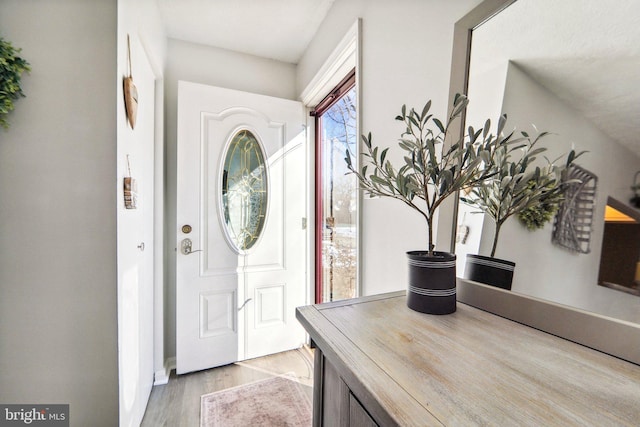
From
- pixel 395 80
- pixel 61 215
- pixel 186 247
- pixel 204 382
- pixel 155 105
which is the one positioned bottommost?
pixel 204 382

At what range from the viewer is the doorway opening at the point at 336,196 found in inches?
70.4

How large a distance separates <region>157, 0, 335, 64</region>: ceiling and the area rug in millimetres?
2461

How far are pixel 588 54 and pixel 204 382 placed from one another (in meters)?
2.37

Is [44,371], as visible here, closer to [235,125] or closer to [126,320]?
[126,320]

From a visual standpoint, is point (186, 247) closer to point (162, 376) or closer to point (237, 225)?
point (237, 225)

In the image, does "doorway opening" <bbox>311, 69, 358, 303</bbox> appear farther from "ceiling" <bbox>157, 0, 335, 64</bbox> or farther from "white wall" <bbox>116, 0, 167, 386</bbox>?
"white wall" <bbox>116, 0, 167, 386</bbox>

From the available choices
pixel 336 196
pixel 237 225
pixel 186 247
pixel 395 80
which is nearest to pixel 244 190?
pixel 237 225

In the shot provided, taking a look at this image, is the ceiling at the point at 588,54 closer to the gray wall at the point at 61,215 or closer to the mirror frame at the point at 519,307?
the mirror frame at the point at 519,307

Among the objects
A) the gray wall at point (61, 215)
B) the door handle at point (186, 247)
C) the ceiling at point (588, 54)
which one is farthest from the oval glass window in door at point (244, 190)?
the ceiling at point (588, 54)

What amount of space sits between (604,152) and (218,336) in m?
2.21

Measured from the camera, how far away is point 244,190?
2092 mm

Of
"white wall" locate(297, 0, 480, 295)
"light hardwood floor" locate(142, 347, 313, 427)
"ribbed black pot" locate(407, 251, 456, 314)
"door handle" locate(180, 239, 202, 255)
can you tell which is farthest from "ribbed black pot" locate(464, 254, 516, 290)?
"door handle" locate(180, 239, 202, 255)

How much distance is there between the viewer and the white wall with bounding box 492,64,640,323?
0.50m

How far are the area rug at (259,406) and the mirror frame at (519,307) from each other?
128 cm
